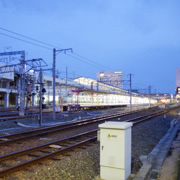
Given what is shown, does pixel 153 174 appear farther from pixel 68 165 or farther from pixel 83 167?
pixel 68 165

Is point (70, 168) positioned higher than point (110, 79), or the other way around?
point (110, 79)

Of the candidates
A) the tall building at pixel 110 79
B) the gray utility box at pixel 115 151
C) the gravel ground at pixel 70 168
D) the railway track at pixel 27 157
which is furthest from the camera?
the tall building at pixel 110 79

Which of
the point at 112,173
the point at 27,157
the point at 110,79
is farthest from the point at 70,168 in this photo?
the point at 110,79

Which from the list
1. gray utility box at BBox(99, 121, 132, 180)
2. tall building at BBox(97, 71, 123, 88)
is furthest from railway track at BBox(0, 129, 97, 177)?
tall building at BBox(97, 71, 123, 88)

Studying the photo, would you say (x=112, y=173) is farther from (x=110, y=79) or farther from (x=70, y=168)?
(x=110, y=79)

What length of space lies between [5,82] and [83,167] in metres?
44.5

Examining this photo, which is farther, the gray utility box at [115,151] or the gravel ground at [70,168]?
the gravel ground at [70,168]

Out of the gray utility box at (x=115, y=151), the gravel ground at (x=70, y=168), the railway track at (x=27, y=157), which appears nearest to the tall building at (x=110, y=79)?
the railway track at (x=27, y=157)

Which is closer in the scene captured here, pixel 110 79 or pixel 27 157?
pixel 27 157

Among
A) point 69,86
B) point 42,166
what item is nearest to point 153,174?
point 42,166

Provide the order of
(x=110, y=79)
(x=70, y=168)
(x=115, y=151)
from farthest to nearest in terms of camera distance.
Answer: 1. (x=110, y=79)
2. (x=70, y=168)
3. (x=115, y=151)

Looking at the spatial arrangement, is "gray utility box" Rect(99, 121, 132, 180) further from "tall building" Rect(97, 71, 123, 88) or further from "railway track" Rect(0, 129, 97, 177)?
"tall building" Rect(97, 71, 123, 88)

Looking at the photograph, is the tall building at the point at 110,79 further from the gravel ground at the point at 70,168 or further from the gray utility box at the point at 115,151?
the gray utility box at the point at 115,151

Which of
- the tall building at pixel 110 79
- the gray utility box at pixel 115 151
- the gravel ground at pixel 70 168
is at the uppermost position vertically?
the tall building at pixel 110 79
